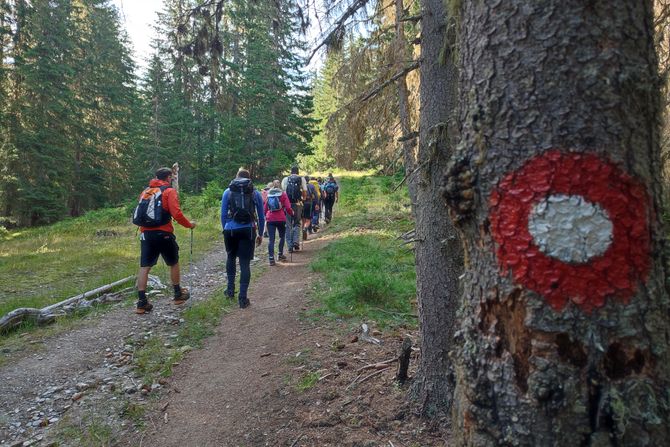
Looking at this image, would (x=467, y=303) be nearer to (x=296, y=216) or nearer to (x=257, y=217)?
(x=257, y=217)

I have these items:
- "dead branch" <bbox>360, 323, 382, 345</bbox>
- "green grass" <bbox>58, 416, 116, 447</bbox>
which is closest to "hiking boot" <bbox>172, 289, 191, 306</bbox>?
"green grass" <bbox>58, 416, 116, 447</bbox>

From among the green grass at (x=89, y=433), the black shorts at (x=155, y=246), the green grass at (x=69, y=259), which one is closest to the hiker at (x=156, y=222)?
the black shorts at (x=155, y=246)

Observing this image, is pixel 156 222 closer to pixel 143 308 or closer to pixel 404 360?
pixel 143 308

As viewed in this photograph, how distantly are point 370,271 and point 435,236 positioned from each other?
477cm

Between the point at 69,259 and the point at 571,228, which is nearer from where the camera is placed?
the point at 571,228

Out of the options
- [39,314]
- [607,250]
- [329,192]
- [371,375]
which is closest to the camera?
[607,250]

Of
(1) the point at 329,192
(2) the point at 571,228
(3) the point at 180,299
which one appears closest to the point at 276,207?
(3) the point at 180,299

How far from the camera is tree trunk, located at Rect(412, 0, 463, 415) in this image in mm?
3416

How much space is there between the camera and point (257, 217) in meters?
7.57

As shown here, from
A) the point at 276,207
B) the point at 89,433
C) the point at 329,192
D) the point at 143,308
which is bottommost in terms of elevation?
the point at 89,433

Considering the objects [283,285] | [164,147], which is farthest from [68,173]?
[283,285]

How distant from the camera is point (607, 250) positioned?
1.25 meters

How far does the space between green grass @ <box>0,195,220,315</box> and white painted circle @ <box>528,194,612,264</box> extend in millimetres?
8367

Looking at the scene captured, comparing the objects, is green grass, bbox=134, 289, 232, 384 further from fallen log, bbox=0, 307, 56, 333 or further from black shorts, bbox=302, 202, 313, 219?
black shorts, bbox=302, 202, 313, 219
